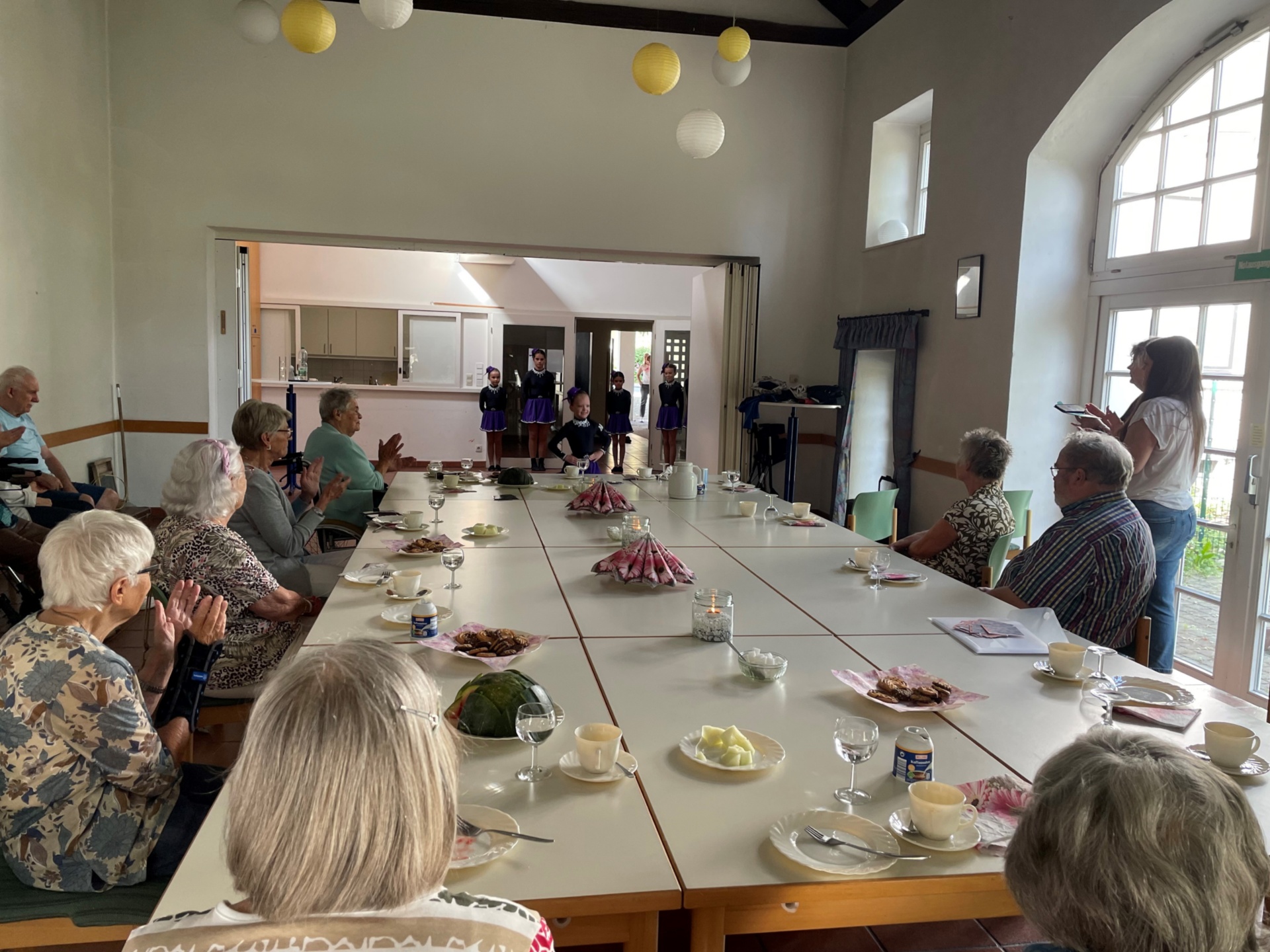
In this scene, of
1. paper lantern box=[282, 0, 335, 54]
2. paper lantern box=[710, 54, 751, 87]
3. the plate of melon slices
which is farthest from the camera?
paper lantern box=[710, 54, 751, 87]

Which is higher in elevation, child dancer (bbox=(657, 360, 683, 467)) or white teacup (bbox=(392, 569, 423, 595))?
child dancer (bbox=(657, 360, 683, 467))

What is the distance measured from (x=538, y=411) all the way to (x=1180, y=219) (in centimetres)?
798

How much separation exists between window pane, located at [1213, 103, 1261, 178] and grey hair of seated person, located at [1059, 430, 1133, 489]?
7.36 ft

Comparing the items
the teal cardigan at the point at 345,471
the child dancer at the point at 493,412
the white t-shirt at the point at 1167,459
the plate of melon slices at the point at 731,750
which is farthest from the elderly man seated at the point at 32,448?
the child dancer at the point at 493,412

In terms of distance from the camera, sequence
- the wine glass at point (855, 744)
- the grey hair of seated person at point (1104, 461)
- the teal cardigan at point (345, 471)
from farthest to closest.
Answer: the teal cardigan at point (345, 471), the grey hair of seated person at point (1104, 461), the wine glass at point (855, 744)

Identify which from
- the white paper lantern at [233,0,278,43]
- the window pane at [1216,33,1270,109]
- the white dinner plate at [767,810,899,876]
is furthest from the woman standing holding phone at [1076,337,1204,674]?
the white paper lantern at [233,0,278,43]

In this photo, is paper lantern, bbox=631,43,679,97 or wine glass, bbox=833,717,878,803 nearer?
wine glass, bbox=833,717,878,803

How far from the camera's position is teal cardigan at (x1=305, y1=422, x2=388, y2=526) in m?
4.84

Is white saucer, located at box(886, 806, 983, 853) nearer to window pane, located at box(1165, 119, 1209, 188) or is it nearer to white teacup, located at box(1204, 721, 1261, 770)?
white teacup, located at box(1204, 721, 1261, 770)

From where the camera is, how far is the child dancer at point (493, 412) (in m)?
11.2

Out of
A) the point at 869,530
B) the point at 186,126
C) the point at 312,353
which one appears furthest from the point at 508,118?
the point at 312,353

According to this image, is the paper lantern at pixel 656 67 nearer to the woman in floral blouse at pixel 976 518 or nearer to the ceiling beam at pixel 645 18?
the woman in floral blouse at pixel 976 518

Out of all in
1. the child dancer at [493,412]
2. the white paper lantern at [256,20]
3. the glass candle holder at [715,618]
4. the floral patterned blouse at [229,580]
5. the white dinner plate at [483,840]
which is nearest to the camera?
the white dinner plate at [483,840]

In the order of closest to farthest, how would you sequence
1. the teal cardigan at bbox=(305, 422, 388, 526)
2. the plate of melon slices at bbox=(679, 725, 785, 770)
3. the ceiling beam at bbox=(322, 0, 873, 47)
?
1. the plate of melon slices at bbox=(679, 725, 785, 770)
2. the teal cardigan at bbox=(305, 422, 388, 526)
3. the ceiling beam at bbox=(322, 0, 873, 47)
